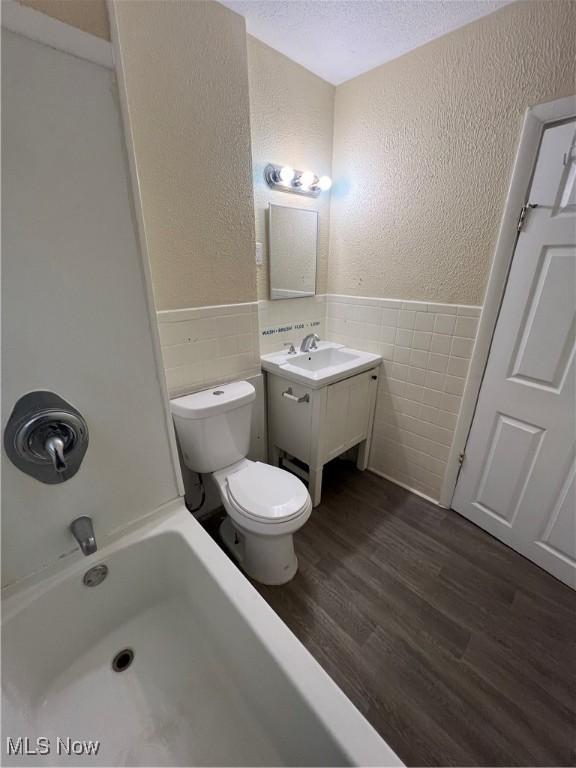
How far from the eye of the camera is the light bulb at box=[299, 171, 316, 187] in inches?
66.0

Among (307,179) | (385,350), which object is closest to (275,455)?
(385,350)

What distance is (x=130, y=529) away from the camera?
978mm

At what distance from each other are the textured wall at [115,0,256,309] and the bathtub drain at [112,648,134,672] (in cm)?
125

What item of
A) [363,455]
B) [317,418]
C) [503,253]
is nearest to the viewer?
[503,253]

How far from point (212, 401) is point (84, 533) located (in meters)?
0.66

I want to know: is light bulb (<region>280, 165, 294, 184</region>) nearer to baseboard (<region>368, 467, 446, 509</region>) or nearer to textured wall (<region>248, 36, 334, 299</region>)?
textured wall (<region>248, 36, 334, 299</region>)

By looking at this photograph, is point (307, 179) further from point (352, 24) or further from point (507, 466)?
point (507, 466)

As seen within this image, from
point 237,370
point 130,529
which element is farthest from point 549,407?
point 130,529

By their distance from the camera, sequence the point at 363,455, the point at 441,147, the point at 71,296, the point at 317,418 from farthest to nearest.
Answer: the point at 363,455 → the point at 317,418 → the point at 441,147 → the point at 71,296

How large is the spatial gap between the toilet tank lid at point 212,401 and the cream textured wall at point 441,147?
101 cm

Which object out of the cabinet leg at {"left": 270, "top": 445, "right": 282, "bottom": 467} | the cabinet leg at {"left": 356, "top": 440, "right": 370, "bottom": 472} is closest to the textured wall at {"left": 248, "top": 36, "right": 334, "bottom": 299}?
the cabinet leg at {"left": 270, "top": 445, "right": 282, "bottom": 467}

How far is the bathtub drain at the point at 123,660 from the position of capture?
3.05 ft

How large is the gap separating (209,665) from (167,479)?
578mm

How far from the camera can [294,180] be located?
65.5 inches
